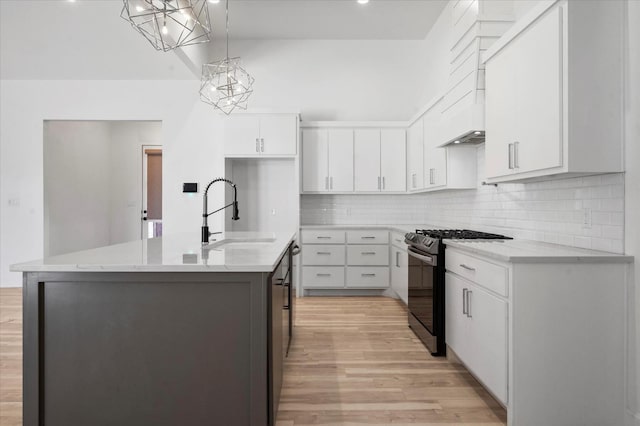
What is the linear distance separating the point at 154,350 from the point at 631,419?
2.31 meters

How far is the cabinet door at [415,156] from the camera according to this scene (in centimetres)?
469

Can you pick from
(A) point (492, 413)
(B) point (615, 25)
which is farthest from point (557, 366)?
(B) point (615, 25)

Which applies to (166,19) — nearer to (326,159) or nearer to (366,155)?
(326,159)

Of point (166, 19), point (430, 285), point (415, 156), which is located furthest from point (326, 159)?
point (166, 19)

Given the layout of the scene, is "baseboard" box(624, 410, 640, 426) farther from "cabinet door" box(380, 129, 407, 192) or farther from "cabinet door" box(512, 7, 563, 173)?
"cabinet door" box(380, 129, 407, 192)

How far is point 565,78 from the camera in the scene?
2025mm

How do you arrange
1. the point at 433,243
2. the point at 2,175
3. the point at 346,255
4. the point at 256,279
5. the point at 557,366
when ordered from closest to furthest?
the point at 256,279, the point at 557,366, the point at 433,243, the point at 346,255, the point at 2,175

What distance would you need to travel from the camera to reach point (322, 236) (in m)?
5.07

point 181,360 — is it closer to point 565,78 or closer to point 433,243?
point 433,243

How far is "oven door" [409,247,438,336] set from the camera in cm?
305

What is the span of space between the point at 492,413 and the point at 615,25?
85.6 inches

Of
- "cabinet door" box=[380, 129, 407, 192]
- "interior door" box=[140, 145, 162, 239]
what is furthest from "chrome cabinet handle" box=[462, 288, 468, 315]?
"interior door" box=[140, 145, 162, 239]

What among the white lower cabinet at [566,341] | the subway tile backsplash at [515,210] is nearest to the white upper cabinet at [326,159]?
the subway tile backsplash at [515,210]

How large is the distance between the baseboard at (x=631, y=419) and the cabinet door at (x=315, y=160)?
3.85 meters
